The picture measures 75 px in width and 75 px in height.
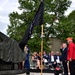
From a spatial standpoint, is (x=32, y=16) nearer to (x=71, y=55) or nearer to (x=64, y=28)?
(x=64, y=28)

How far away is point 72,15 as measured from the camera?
57.1 metres

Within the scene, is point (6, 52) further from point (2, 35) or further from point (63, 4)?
point (63, 4)

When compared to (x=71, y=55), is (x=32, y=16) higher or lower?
higher

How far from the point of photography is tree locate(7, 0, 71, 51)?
4828cm

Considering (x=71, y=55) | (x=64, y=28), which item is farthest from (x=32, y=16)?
(x=71, y=55)

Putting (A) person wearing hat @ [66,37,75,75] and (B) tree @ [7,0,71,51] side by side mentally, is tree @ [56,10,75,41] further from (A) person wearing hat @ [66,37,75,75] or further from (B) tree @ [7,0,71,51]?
(A) person wearing hat @ [66,37,75,75]

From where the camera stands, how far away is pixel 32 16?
4794 centimetres

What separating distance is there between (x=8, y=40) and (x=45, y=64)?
481 inches

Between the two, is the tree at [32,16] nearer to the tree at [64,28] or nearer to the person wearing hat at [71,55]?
the tree at [64,28]

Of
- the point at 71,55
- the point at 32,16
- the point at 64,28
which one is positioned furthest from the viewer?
the point at 64,28

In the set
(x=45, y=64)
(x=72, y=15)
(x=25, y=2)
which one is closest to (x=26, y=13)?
(x=25, y=2)

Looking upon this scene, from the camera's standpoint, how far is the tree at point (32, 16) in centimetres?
4828

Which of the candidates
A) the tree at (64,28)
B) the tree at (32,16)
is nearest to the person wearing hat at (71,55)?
the tree at (32,16)

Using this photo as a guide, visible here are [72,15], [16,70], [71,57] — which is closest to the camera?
[71,57]
